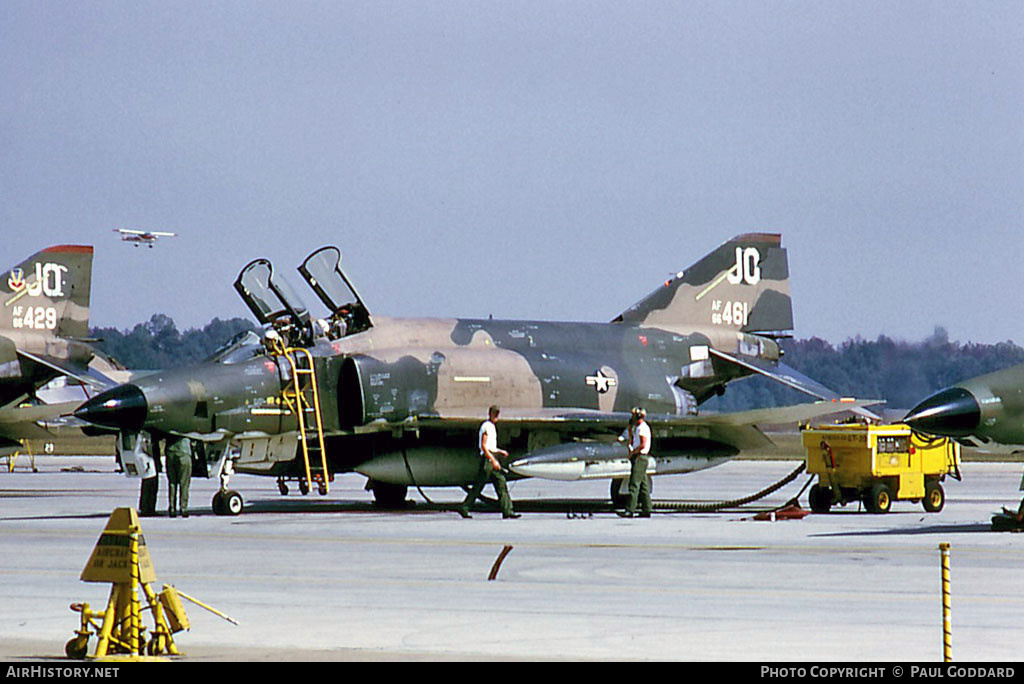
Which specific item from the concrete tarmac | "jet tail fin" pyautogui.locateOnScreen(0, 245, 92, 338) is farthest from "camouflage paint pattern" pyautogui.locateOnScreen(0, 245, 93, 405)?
the concrete tarmac

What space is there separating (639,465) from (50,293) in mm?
15090

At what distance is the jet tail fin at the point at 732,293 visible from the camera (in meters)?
25.7

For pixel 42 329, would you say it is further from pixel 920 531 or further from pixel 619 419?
pixel 920 531

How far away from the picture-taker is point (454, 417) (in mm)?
21516

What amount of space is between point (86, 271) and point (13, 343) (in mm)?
2917

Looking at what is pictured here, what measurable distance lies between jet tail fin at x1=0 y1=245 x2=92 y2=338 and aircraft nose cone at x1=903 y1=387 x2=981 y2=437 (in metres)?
19.9

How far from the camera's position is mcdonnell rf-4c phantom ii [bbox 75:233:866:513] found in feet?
66.3

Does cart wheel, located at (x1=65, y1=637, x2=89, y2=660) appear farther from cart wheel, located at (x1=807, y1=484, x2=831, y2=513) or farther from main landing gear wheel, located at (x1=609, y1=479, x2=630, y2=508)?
cart wheel, located at (x1=807, y1=484, x2=831, y2=513)

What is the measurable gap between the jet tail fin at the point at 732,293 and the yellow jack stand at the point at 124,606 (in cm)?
1760

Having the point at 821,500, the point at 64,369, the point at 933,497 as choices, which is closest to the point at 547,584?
the point at 821,500

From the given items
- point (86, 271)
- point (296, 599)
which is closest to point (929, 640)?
point (296, 599)

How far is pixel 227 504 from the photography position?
20344mm

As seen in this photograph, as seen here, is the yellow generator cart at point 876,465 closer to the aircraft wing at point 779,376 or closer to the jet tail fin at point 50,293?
the aircraft wing at point 779,376

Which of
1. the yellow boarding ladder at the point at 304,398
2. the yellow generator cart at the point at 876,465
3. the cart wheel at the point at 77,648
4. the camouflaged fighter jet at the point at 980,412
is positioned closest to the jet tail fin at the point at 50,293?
the yellow boarding ladder at the point at 304,398
